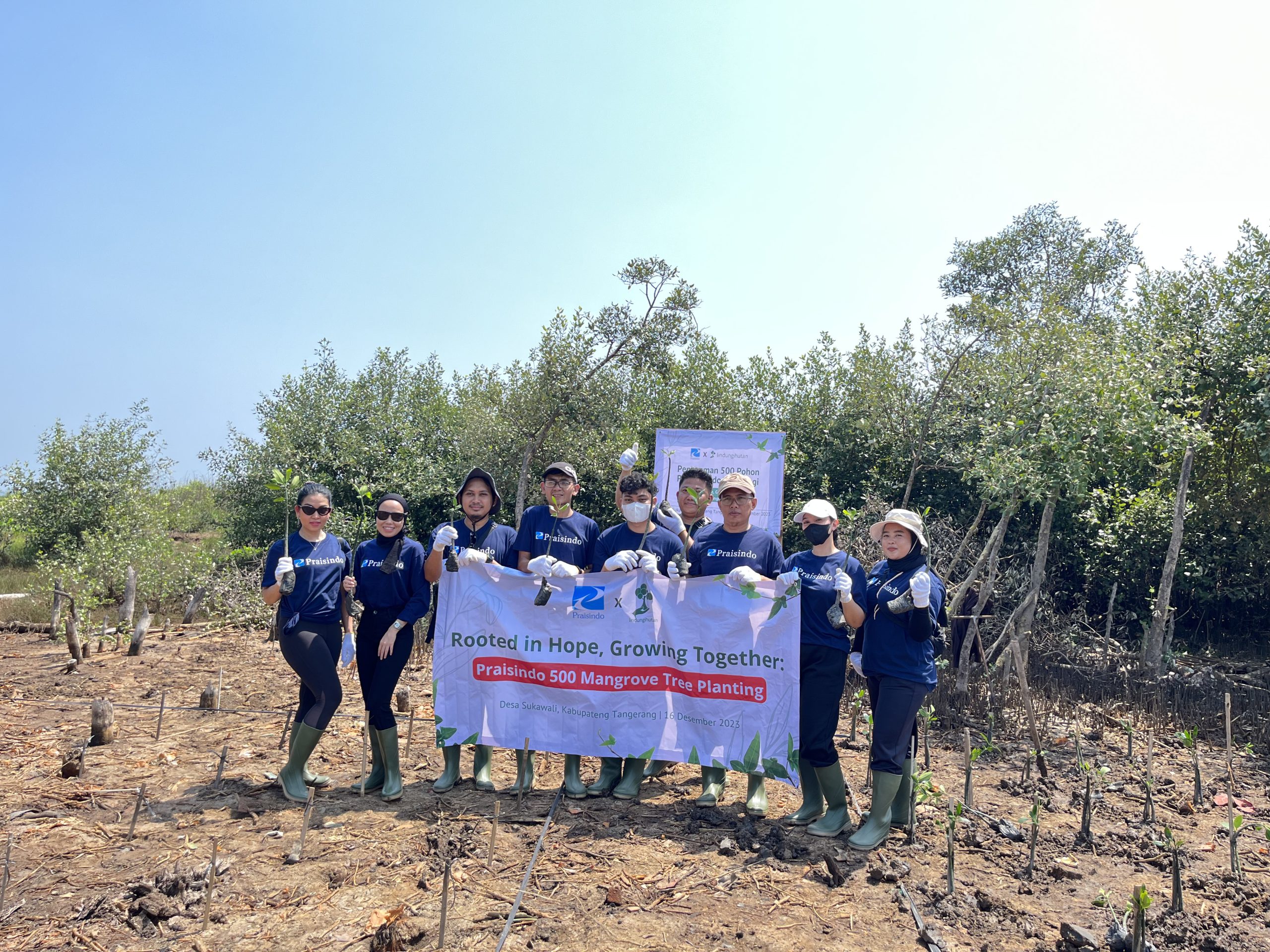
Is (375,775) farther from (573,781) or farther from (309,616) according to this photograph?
(573,781)

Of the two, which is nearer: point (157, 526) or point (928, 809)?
point (928, 809)

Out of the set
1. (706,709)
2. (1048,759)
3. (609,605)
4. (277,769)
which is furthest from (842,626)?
(277,769)

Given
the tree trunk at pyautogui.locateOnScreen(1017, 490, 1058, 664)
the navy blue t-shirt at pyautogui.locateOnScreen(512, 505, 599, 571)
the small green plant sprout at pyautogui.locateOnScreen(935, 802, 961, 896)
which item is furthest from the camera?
the tree trunk at pyautogui.locateOnScreen(1017, 490, 1058, 664)

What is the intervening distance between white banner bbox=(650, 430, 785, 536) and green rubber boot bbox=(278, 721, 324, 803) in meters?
4.73

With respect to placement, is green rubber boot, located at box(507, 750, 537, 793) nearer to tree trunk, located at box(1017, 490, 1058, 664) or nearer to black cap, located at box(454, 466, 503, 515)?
black cap, located at box(454, 466, 503, 515)

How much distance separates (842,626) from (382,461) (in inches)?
500

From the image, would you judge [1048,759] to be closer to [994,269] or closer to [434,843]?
[434,843]

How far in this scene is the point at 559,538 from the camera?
5371 millimetres

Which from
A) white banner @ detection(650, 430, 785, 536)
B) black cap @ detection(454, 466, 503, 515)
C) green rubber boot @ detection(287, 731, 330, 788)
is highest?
white banner @ detection(650, 430, 785, 536)

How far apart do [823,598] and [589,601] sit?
5.02ft

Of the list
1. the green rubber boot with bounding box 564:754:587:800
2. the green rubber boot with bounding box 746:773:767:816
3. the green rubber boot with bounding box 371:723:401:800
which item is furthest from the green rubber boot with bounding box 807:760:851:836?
the green rubber boot with bounding box 371:723:401:800

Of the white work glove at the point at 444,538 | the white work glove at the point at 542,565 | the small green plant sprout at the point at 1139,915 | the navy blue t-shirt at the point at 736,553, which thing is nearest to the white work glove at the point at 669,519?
the navy blue t-shirt at the point at 736,553

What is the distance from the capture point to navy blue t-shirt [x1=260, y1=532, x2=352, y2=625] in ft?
16.1

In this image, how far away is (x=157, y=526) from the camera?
15.9 metres
